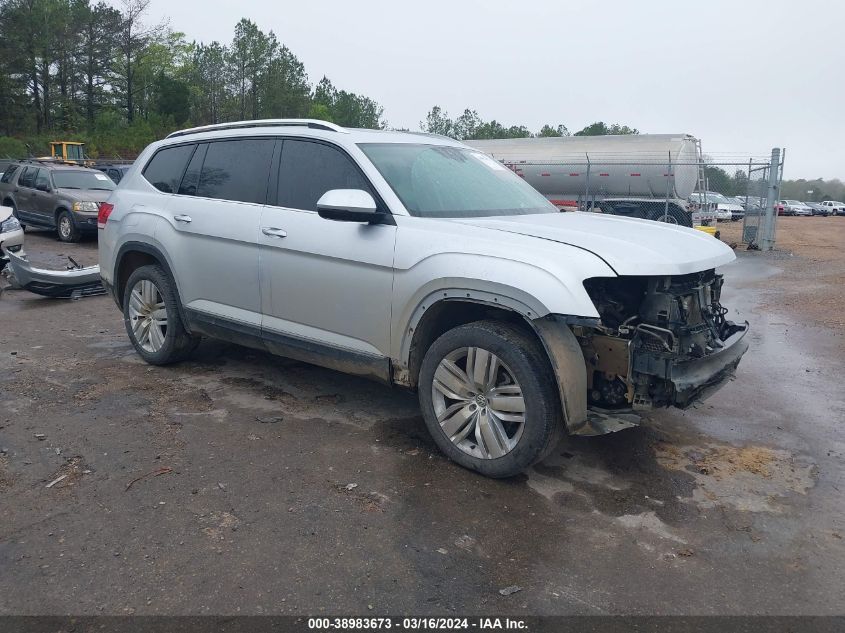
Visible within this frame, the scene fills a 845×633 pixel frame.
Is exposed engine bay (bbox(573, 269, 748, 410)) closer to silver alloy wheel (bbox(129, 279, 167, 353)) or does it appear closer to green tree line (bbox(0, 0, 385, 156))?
silver alloy wheel (bbox(129, 279, 167, 353))

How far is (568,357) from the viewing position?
11.9 feet

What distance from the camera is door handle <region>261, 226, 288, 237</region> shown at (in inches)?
185

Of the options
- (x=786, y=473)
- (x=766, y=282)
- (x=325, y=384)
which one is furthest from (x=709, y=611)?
(x=766, y=282)

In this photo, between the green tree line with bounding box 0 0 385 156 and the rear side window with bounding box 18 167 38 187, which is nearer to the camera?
the rear side window with bounding box 18 167 38 187

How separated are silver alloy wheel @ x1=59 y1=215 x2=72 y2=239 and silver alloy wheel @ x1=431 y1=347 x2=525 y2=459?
44.0 feet

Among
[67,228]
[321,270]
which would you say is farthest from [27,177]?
[321,270]

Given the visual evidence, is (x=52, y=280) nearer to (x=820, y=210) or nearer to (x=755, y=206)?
(x=755, y=206)

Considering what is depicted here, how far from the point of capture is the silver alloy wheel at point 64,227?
14.9m

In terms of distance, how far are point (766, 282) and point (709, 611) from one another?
36.7 ft

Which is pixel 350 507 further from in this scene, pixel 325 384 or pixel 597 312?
pixel 325 384

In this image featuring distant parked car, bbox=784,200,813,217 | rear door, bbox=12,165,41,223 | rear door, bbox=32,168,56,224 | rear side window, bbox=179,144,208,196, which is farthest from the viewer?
distant parked car, bbox=784,200,813,217

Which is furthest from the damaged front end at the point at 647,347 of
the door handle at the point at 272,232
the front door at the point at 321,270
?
the door handle at the point at 272,232

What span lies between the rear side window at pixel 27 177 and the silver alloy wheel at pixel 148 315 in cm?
1212

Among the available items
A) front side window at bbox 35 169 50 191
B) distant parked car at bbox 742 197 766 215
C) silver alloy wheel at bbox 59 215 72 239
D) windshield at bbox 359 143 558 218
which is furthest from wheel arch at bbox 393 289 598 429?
distant parked car at bbox 742 197 766 215
